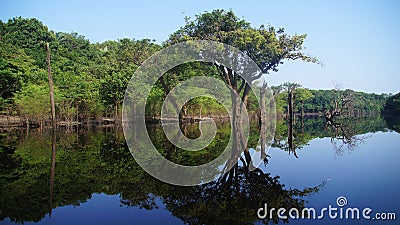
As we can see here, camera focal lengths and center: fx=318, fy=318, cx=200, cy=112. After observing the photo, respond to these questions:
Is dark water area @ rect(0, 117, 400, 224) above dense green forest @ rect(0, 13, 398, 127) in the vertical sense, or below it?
below

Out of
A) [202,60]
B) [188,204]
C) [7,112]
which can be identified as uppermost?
[202,60]

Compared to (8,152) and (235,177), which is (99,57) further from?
(235,177)

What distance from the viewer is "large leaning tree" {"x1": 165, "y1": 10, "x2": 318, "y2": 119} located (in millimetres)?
24620

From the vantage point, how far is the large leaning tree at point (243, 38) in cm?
2462

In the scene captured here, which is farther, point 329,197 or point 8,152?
point 8,152

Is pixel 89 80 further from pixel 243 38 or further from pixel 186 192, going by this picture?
pixel 186 192

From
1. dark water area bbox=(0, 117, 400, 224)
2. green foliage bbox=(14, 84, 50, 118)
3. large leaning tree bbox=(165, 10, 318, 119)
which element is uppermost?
large leaning tree bbox=(165, 10, 318, 119)

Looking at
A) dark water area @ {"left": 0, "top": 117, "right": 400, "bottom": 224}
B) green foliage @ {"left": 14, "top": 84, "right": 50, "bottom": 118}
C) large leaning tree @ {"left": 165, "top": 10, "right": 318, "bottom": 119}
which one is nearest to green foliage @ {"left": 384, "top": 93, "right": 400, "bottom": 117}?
large leaning tree @ {"left": 165, "top": 10, "right": 318, "bottom": 119}

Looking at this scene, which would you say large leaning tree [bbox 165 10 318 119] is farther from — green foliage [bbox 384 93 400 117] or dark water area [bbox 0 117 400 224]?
green foliage [bbox 384 93 400 117]

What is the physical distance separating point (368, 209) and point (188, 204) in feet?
9.19

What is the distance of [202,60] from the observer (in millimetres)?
25656

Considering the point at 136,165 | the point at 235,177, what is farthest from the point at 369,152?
the point at 136,165

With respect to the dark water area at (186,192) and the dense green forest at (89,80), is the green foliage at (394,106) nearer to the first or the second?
the dense green forest at (89,80)

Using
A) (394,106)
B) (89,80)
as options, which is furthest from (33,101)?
(394,106)
